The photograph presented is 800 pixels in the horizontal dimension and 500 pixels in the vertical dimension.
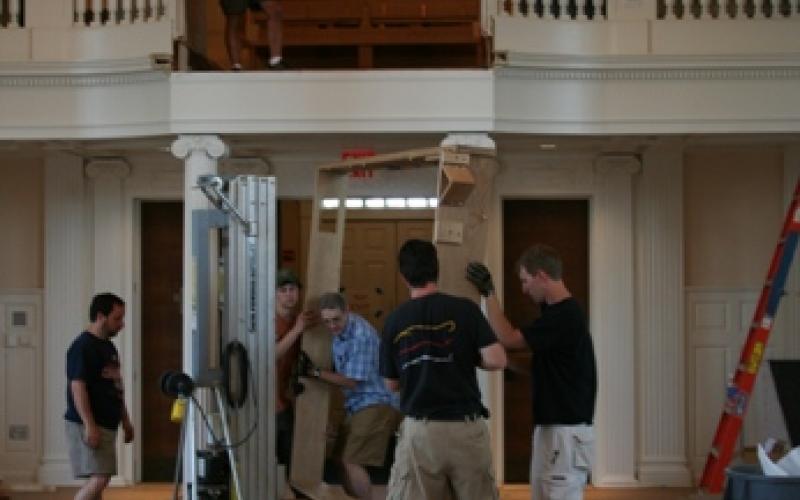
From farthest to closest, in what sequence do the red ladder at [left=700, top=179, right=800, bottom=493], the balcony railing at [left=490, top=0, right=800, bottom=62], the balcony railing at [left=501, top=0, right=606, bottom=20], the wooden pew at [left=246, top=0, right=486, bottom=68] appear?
the wooden pew at [left=246, top=0, right=486, bottom=68], the balcony railing at [left=501, top=0, right=606, bottom=20], the balcony railing at [left=490, top=0, right=800, bottom=62], the red ladder at [left=700, top=179, right=800, bottom=493]

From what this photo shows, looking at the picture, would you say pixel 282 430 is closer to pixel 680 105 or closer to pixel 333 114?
pixel 333 114

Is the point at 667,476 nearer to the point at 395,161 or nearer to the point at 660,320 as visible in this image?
the point at 660,320

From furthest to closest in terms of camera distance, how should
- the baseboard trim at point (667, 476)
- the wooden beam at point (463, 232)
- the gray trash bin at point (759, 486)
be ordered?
1. the baseboard trim at point (667, 476)
2. the wooden beam at point (463, 232)
3. the gray trash bin at point (759, 486)

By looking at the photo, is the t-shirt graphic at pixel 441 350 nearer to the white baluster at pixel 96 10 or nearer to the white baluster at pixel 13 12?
the white baluster at pixel 96 10

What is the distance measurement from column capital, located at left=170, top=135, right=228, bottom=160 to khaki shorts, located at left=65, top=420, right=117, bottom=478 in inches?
94.4

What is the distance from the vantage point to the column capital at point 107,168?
36.8 feet

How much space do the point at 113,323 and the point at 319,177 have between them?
149cm

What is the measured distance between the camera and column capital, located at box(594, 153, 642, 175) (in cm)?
1101

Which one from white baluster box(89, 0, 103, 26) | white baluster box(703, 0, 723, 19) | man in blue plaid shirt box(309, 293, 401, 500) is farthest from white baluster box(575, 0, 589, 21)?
white baluster box(89, 0, 103, 26)

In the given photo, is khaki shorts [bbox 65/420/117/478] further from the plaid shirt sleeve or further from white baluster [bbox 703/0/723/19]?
white baluster [bbox 703/0/723/19]

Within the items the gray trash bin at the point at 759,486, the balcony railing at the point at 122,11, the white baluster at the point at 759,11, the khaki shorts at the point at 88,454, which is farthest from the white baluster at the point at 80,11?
the gray trash bin at the point at 759,486

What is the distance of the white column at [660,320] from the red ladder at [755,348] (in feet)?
4.82

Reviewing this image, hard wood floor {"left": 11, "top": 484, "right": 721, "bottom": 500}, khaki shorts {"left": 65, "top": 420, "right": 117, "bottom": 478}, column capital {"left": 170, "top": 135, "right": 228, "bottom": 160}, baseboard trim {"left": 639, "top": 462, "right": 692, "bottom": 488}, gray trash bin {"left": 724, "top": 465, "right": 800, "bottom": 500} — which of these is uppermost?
column capital {"left": 170, "top": 135, "right": 228, "bottom": 160}

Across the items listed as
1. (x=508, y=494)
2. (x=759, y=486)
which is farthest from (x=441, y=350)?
(x=508, y=494)
